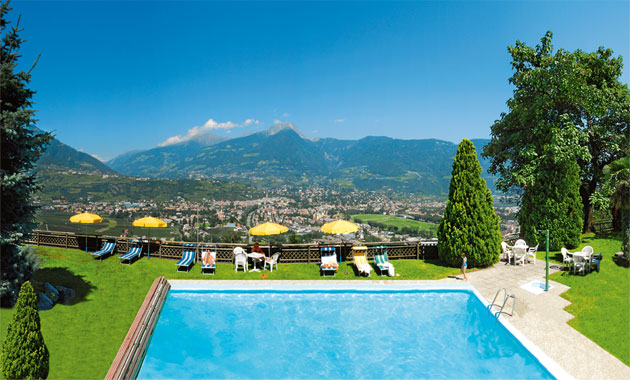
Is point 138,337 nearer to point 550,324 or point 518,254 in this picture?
point 550,324

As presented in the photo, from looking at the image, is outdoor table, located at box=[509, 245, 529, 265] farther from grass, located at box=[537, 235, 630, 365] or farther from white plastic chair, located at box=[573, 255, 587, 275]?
white plastic chair, located at box=[573, 255, 587, 275]

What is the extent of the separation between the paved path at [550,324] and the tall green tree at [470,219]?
0.92 meters

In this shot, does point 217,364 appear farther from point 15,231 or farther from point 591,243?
point 591,243

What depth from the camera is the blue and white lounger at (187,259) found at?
13.6 meters

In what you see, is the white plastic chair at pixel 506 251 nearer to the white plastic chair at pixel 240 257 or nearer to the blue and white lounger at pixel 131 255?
the white plastic chair at pixel 240 257

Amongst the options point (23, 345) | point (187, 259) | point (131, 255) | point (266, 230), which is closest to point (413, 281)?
point (266, 230)

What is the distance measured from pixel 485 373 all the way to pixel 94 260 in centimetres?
1571

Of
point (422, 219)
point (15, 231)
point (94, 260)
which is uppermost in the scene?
point (15, 231)

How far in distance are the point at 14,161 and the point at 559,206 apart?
21989mm

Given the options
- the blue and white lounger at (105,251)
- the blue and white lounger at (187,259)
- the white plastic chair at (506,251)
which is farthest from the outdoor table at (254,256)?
the white plastic chair at (506,251)

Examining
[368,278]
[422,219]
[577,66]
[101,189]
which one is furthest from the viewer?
[101,189]

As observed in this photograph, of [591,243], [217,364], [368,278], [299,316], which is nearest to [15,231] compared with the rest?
[217,364]

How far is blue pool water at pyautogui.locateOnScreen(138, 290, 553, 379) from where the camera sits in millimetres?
7875

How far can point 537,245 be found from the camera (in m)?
14.8
